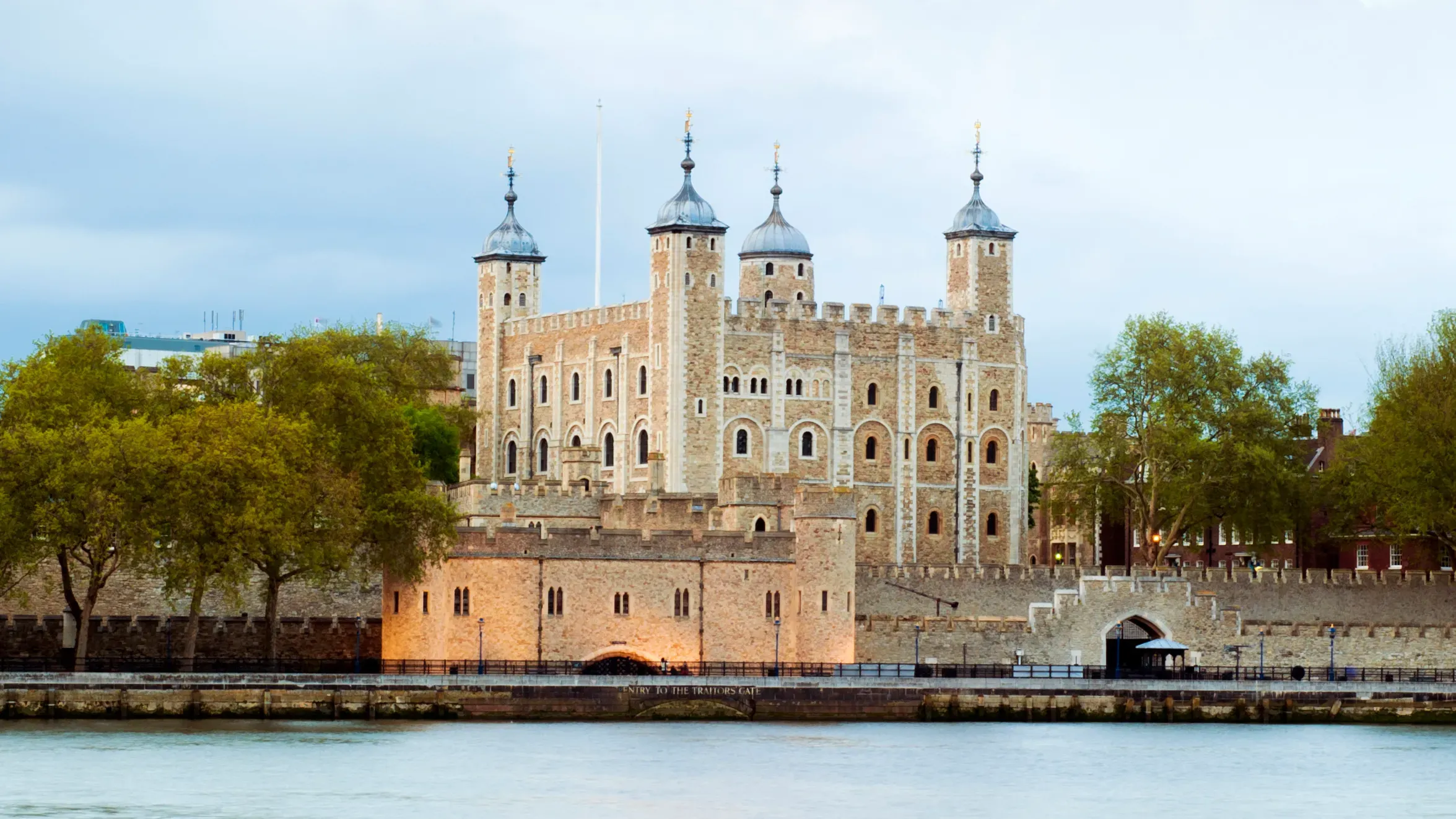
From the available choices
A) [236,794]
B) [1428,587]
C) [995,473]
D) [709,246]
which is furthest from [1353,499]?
[236,794]

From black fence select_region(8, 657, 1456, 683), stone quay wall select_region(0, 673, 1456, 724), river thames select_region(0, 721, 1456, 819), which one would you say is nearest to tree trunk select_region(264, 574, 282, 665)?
black fence select_region(8, 657, 1456, 683)

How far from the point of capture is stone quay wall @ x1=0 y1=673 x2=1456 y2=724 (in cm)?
7138

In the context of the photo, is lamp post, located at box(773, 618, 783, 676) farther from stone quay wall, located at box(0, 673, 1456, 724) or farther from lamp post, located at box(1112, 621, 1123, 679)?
lamp post, located at box(1112, 621, 1123, 679)

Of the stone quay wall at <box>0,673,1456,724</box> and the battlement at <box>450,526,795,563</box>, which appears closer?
the stone quay wall at <box>0,673,1456,724</box>

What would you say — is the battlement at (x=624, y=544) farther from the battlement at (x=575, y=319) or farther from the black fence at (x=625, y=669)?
the battlement at (x=575, y=319)

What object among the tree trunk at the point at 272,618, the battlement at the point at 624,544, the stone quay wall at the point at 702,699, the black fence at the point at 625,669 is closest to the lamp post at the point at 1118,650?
the black fence at the point at 625,669

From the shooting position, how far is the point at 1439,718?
79188 mm

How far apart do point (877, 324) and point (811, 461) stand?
5005mm

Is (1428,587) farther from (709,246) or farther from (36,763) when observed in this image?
(36,763)

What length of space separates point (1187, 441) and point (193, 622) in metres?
34.6

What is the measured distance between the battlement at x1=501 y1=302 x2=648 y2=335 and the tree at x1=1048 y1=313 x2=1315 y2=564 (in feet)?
45.2

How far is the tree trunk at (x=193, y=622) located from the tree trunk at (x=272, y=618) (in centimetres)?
154

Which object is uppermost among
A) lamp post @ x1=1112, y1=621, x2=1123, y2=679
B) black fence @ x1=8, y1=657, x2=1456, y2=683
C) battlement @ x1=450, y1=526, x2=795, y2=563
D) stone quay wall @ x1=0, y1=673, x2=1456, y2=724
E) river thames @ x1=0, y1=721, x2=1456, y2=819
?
battlement @ x1=450, y1=526, x2=795, y2=563

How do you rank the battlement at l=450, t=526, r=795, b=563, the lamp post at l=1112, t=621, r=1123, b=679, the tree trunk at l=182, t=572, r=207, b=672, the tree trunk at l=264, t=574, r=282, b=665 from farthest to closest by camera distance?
Result: the lamp post at l=1112, t=621, r=1123, b=679, the battlement at l=450, t=526, r=795, b=563, the tree trunk at l=264, t=574, r=282, b=665, the tree trunk at l=182, t=572, r=207, b=672
